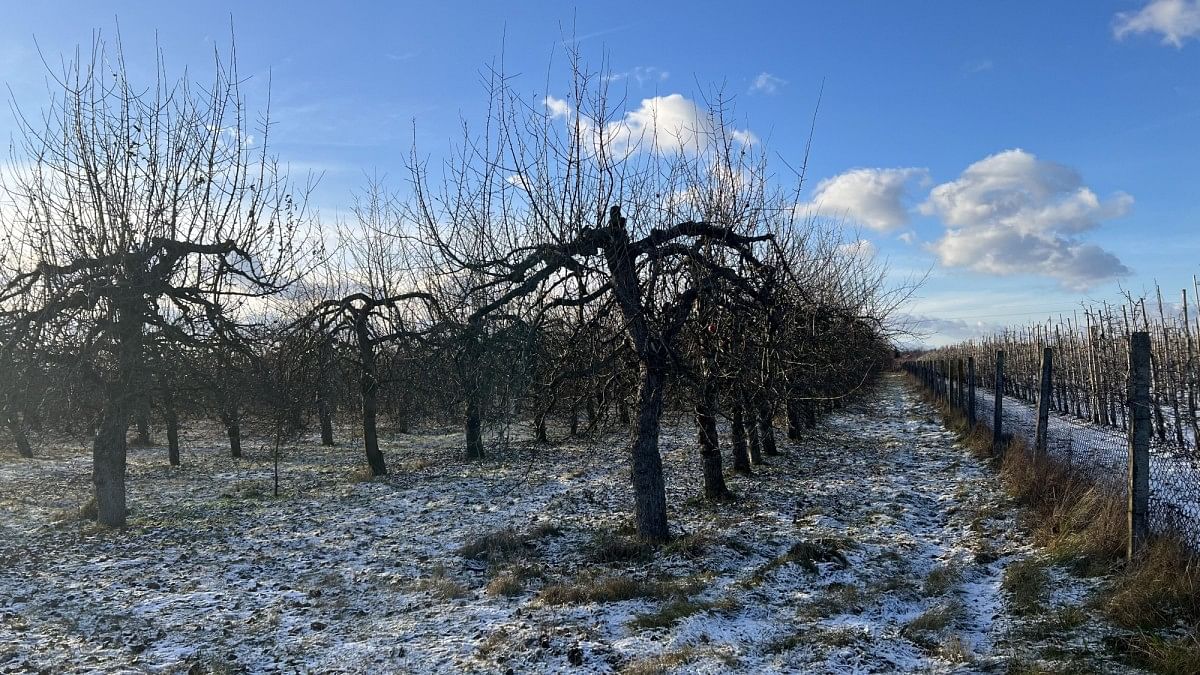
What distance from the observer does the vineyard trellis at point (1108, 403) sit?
8062 mm

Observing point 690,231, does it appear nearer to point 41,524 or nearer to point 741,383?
point 741,383

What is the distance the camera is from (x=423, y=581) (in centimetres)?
658

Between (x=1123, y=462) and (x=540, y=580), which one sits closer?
(x=540, y=580)

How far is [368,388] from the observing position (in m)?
13.4

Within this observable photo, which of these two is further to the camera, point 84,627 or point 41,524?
point 41,524

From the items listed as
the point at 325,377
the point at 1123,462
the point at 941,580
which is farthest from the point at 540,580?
the point at 1123,462

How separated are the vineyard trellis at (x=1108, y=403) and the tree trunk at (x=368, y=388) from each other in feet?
37.9

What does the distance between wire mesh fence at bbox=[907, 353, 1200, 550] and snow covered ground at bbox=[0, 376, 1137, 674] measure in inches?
49.9

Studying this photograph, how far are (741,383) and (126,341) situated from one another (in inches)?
341

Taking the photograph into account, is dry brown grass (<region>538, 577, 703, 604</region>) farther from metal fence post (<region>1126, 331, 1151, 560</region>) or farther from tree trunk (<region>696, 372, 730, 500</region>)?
tree trunk (<region>696, 372, 730, 500</region>)

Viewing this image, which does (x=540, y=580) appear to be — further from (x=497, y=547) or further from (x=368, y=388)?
(x=368, y=388)

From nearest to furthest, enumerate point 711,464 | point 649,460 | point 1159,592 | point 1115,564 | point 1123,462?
point 1159,592
point 1115,564
point 649,460
point 711,464
point 1123,462

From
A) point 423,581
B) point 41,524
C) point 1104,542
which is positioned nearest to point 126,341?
point 41,524

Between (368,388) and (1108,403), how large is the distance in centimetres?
2005
